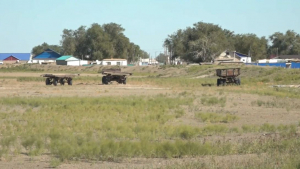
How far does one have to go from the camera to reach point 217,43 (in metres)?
122

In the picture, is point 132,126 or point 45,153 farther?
point 132,126

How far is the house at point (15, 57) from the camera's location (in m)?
174

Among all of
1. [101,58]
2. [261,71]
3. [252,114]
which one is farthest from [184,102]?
[101,58]

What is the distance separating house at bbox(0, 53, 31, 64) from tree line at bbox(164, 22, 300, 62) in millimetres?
49711

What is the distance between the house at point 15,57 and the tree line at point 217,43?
49711 millimetres

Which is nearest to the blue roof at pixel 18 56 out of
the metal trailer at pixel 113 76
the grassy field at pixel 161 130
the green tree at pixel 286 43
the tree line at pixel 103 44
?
the tree line at pixel 103 44

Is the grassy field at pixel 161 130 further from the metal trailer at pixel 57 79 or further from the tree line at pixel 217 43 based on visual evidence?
the tree line at pixel 217 43

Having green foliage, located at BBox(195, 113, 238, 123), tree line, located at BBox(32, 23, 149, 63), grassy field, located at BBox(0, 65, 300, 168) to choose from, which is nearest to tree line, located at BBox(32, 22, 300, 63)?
tree line, located at BBox(32, 23, 149, 63)

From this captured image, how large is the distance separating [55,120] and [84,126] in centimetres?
238

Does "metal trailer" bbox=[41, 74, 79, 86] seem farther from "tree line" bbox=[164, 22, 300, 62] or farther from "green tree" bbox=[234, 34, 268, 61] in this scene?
"green tree" bbox=[234, 34, 268, 61]

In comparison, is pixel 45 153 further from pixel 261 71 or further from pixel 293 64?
pixel 293 64

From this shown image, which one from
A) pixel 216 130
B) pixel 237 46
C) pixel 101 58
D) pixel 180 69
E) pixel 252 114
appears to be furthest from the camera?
pixel 237 46

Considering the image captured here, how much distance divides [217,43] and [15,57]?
81067 mm

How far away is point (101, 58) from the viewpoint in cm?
15262
